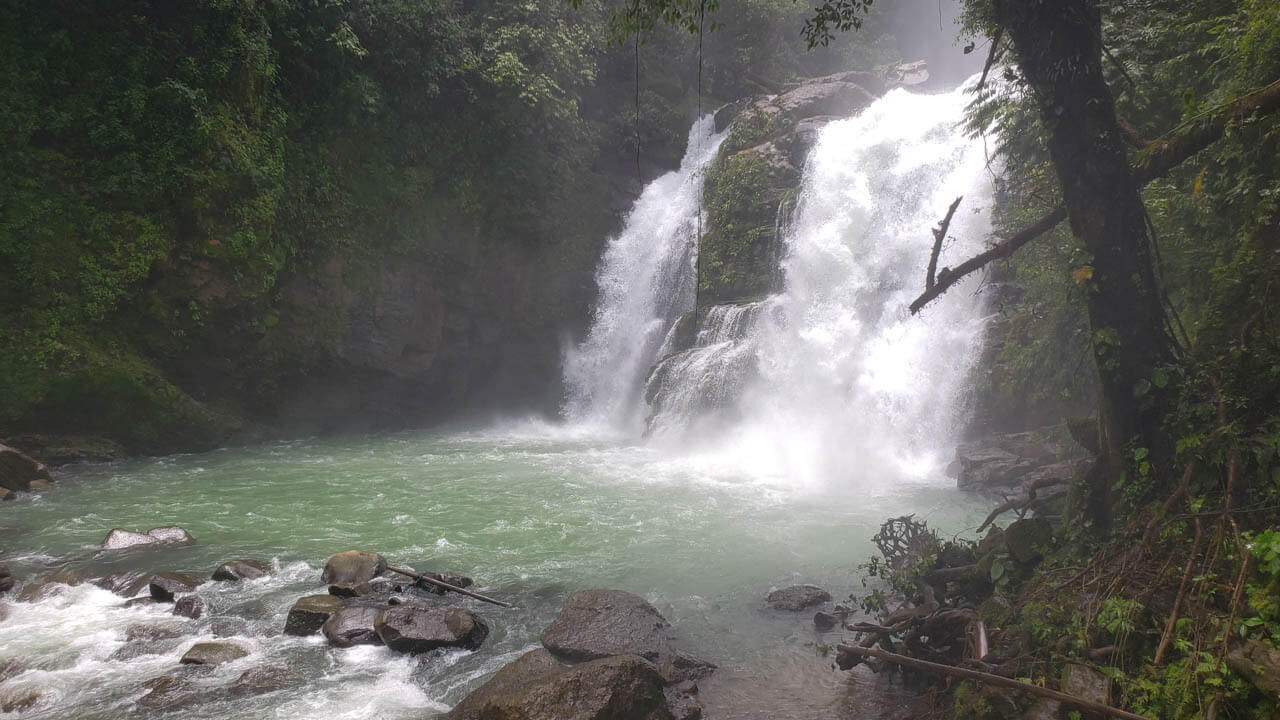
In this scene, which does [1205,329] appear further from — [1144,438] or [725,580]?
[725,580]

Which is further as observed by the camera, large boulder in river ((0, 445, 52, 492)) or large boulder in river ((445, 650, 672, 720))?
large boulder in river ((0, 445, 52, 492))

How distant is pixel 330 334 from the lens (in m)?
15.9

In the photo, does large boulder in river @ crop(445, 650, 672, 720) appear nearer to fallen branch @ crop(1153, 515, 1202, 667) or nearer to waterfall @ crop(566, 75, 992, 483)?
fallen branch @ crop(1153, 515, 1202, 667)

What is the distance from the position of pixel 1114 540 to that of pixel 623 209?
66.2ft

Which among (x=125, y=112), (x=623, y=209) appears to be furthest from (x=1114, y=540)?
(x=623, y=209)

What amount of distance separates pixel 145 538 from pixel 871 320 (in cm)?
1452

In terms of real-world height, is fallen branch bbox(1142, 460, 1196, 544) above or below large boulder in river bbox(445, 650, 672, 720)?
above

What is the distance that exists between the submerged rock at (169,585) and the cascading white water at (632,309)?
12.7 meters

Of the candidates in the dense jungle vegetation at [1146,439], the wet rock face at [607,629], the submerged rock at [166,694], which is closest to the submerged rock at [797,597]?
the dense jungle vegetation at [1146,439]

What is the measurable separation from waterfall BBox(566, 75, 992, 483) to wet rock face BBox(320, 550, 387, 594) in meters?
8.02

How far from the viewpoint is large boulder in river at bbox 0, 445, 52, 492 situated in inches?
391

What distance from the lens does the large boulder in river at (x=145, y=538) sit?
7.89 meters

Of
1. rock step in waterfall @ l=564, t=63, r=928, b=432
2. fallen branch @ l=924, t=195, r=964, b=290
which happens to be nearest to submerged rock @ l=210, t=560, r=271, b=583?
fallen branch @ l=924, t=195, r=964, b=290

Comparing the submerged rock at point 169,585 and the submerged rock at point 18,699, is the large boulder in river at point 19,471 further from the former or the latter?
the submerged rock at point 18,699
